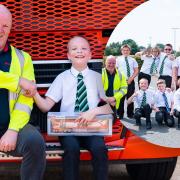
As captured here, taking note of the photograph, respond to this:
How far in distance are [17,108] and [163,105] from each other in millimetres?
1074

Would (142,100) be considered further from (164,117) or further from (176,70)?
(176,70)

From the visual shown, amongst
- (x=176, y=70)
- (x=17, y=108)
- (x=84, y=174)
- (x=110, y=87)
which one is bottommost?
(x=84, y=174)

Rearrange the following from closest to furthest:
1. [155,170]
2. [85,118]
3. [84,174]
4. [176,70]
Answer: [85,118]
[176,70]
[155,170]
[84,174]

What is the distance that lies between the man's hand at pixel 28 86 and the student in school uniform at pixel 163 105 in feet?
2.99

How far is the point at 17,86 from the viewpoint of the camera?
417 cm

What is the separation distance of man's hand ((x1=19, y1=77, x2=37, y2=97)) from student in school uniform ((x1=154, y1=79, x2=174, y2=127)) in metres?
0.91

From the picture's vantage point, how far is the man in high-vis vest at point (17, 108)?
4.12m

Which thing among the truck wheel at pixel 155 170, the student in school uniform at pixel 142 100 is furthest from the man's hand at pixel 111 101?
the truck wheel at pixel 155 170

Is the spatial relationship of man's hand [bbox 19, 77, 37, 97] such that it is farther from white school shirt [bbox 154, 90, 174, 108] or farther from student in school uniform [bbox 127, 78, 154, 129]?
white school shirt [bbox 154, 90, 174, 108]

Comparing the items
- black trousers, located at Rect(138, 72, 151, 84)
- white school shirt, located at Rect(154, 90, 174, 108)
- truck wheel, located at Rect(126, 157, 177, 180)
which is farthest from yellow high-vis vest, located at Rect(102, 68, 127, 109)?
truck wheel, located at Rect(126, 157, 177, 180)

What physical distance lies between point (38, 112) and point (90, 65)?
20.5 inches

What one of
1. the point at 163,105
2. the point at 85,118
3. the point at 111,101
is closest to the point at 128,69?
the point at 111,101

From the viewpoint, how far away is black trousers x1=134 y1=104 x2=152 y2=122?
4469 mm

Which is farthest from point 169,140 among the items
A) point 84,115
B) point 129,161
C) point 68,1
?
point 68,1
